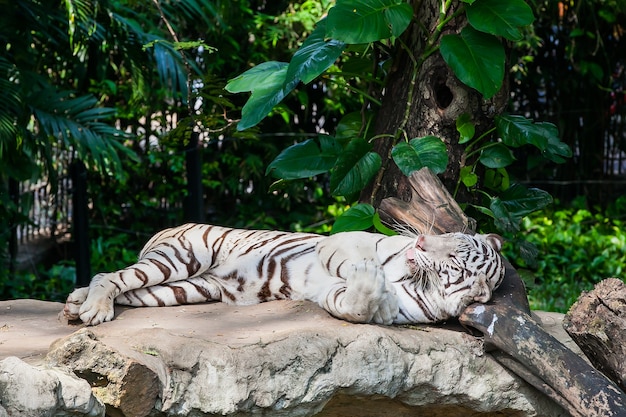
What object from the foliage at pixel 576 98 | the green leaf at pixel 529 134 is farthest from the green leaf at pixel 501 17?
the foliage at pixel 576 98

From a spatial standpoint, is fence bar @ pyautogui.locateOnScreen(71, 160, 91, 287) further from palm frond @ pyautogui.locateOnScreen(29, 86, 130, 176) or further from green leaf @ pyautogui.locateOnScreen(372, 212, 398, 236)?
green leaf @ pyautogui.locateOnScreen(372, 212, 398, 236)

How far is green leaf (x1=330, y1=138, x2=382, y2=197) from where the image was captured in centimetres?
421

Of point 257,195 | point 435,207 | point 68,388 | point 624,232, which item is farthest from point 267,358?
point 624,232

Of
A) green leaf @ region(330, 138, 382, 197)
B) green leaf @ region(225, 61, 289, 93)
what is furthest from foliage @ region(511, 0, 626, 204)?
green leaf @ region(225, 61, 289, 93)

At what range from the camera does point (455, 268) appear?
133 inches

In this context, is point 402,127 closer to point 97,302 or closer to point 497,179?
point 497,179

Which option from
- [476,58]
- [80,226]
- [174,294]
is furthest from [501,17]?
[80,226]

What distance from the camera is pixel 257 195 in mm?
7930

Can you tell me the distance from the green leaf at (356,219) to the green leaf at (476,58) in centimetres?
78

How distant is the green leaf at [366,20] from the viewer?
380 centimetres

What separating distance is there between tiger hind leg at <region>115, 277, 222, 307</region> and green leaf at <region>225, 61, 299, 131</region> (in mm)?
753

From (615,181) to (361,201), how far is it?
15.5 ft

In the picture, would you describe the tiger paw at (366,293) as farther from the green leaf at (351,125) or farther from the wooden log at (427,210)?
the green leaf at (351,125)

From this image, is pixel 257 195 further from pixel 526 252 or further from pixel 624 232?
pixel 526 252
